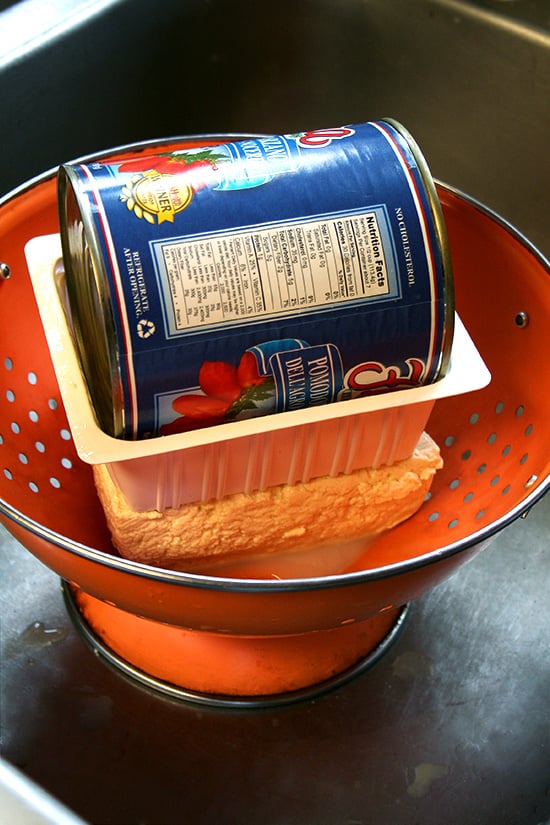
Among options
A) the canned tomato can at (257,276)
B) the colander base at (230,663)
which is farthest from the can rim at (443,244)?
the colander base at (230,663)

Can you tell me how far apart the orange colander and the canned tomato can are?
0.46 feet

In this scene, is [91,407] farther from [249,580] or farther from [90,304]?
[249,580]

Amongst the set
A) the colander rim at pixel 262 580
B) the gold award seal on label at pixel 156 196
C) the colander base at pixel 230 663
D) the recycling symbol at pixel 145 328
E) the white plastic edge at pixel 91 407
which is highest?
the gold award seal on label at pixel 156 196

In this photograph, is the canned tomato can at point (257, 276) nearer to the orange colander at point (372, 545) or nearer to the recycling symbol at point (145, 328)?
the recycling symbol at point (145, 328)

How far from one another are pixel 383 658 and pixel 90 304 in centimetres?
41

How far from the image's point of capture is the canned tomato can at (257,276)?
57cm

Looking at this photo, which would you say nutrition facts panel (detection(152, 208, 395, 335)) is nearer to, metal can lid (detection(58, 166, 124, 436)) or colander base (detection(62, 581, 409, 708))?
metal can lid (detection(58, 166, 124, 436))

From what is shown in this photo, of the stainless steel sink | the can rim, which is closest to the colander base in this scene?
the can rim

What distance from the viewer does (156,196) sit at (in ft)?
1.91

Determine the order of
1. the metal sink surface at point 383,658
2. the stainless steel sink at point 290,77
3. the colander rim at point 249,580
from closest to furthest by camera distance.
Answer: the colander rim at point 249,580 → the metal sink surface at point 383,658 → the stainless steel sink at point 290,77

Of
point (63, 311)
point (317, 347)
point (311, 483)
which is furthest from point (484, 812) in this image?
point (63, 311)

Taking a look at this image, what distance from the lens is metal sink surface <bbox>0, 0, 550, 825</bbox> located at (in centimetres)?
72

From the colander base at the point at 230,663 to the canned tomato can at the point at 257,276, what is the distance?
0.24 m

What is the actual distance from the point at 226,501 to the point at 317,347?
0.58 feet
